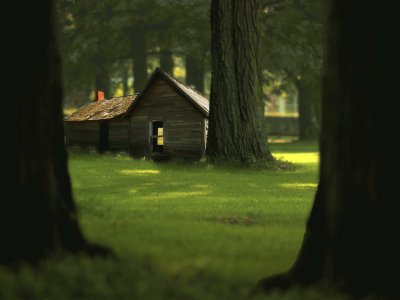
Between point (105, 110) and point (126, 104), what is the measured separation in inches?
73.2

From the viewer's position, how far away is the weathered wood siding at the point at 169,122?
29.7 metres

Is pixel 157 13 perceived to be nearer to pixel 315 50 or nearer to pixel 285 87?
pixel 315 50

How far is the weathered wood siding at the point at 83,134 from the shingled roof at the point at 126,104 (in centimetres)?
38

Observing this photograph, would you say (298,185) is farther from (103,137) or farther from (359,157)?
(103,137)

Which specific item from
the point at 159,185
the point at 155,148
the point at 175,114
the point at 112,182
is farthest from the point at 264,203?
the point at 155,148

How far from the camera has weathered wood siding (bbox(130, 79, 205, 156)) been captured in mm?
29703

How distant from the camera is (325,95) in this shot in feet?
20.6

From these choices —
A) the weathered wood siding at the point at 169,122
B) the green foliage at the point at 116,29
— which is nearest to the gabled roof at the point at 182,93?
the weathered wood siding at the point at 169,122

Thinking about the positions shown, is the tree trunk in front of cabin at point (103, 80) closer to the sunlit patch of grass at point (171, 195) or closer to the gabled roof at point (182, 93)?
the gabled roof at point (182, 93)

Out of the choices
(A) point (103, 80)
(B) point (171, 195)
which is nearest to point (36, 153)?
(B) point (171, 195)

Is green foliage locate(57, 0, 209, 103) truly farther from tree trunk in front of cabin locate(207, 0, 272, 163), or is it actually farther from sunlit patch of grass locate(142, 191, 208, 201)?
sunlit patch of grass locate(142, 191, 208, 201)

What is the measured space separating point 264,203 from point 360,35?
7856mm

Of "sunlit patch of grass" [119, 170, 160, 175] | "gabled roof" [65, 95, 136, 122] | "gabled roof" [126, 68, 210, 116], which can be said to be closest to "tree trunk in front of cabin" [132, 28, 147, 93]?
"gabled roof" [65, 95, 136, 122]

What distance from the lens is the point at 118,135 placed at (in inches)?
1326
